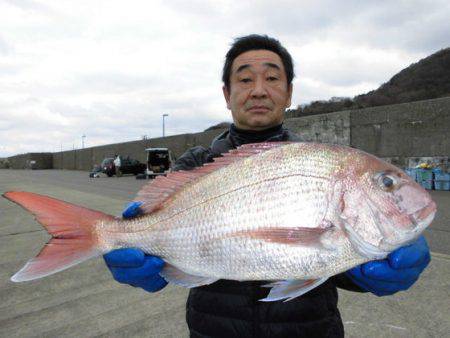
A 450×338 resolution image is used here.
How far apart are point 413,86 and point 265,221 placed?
5328 cm

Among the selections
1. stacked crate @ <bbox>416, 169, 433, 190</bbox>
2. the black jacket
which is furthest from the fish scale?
stacked crate @ <bbox>416, 169, 433, 190</bbox>

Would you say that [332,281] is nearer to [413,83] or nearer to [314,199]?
[314,199]

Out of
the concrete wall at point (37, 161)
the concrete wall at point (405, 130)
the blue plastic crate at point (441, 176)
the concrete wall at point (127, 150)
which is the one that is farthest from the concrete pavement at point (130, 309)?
the concrete wall at point (37, 161)

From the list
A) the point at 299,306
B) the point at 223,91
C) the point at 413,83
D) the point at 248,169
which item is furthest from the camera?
the point at 413,83

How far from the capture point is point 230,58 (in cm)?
234

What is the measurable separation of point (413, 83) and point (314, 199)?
54021mm

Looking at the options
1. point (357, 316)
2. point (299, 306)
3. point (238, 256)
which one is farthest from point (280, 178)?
point (357, 316)

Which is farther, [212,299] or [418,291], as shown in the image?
[418,291]

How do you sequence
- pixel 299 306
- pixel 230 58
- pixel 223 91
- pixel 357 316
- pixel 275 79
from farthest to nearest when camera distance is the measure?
1. pixel 357 316
2. pixel 223 91
3. pixel 230 58
4. pixel 275 79
5. pixel 299 306

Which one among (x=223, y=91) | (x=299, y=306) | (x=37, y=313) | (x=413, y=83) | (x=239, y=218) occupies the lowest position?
(x=37, y=313)

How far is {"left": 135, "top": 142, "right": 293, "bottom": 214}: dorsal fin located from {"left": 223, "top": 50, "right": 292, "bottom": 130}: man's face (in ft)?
1.46

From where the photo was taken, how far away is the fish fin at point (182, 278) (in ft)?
5.40

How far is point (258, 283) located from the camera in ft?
6.12

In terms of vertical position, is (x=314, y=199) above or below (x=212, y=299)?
above
